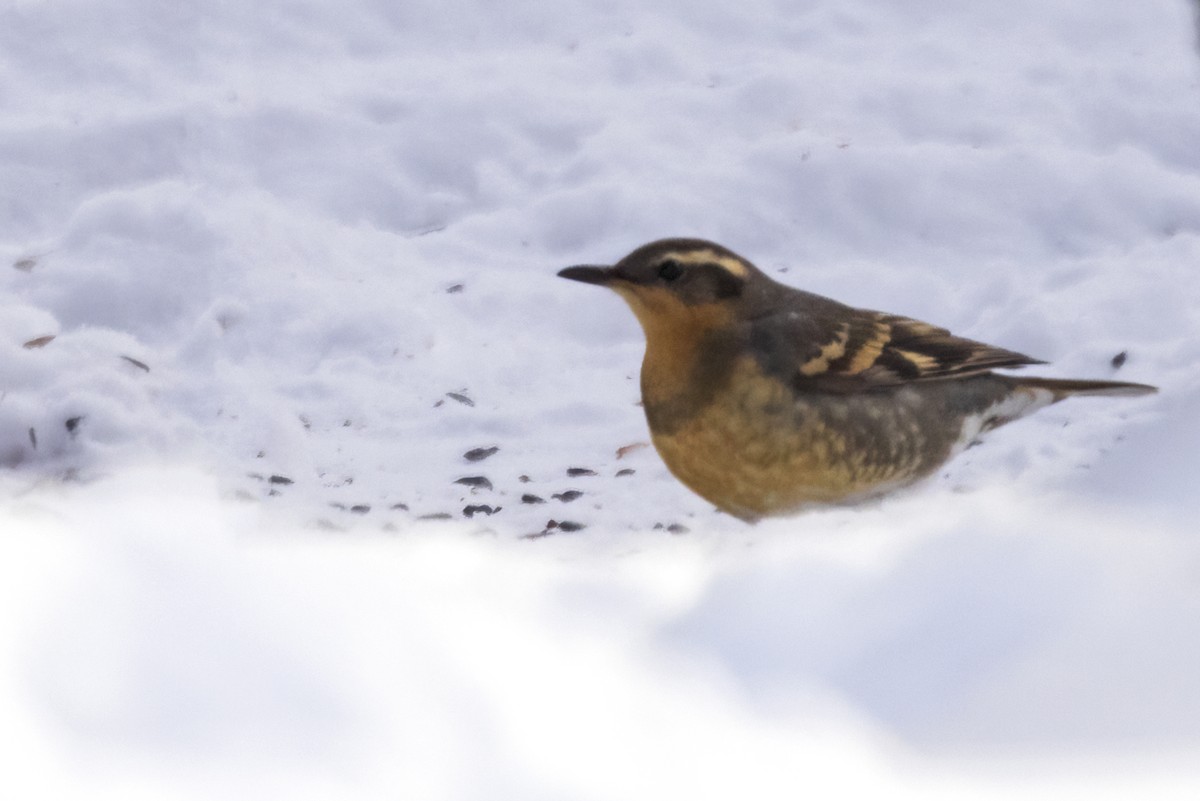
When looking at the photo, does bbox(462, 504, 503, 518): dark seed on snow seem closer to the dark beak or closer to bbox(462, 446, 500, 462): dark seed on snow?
bbox(462, 446, 500, 462): dark seed on snow

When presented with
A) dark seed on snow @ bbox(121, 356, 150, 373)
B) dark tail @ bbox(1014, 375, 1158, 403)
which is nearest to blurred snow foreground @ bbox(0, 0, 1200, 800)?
dark seed on snow @ bbox(121, 356, 150, 373)

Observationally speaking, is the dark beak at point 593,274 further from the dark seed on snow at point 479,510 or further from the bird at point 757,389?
the dark seed on snow at point 479,510

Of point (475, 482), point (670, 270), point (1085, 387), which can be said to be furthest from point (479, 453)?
point (1085, 387)

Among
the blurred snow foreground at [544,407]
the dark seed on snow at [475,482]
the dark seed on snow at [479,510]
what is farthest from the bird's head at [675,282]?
the dark seed on snow at [475,482]

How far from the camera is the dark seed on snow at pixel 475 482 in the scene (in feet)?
18.1

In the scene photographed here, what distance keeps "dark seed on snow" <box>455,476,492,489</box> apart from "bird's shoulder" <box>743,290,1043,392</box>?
1.24 m

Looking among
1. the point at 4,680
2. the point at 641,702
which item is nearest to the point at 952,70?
the point at 641,702

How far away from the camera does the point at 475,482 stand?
5527 mm

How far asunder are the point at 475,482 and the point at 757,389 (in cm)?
130

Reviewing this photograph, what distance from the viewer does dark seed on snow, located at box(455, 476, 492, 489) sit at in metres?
5.51

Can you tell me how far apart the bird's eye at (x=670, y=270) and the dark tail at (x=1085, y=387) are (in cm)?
143

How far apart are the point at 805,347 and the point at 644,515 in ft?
2.85

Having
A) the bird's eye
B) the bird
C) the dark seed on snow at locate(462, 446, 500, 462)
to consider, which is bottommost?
the bird

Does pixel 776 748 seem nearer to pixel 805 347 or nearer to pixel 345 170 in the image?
pixel 805 347
